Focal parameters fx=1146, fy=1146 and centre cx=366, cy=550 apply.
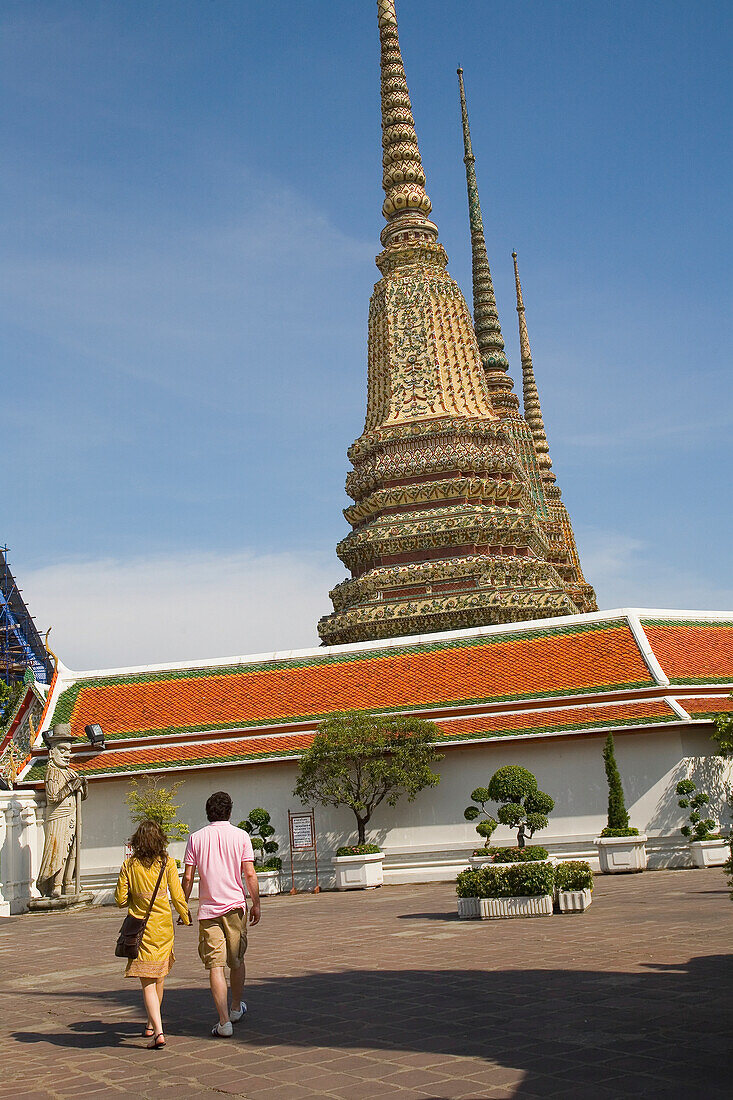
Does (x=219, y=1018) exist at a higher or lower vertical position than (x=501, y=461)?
lower

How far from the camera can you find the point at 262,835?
70.8ft

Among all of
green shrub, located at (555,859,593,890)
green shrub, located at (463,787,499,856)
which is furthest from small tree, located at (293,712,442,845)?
green shrub, located at (555,859,593,890)

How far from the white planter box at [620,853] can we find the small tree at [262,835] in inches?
236

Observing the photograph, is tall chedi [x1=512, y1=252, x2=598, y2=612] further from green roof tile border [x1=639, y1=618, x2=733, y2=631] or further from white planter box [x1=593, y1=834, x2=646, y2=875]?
white planter box [x1=593, y1=834, x2=646, y2=875]

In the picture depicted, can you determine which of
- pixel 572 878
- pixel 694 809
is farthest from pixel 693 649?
pixel 572 878

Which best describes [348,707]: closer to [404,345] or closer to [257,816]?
[257,816]

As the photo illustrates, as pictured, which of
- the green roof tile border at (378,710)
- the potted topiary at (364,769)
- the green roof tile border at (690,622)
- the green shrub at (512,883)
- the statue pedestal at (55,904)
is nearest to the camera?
the green shrub at (512,883)

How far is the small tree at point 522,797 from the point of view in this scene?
18.8 m

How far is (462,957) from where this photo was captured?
35.3 feet

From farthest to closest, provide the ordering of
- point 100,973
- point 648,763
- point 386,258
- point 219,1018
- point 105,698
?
point 386,258
point 105,698
point 648,763
point 100,973
point 219,1018

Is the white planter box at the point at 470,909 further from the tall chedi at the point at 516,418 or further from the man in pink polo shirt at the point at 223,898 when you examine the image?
the tall chedi at the point at 516,418

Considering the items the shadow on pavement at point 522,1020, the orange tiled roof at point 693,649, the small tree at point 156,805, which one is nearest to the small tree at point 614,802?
the orange tiled roof at point 693,649

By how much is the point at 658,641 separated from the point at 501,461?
32.9ft

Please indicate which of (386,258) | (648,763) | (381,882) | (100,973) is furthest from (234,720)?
(386,258)
